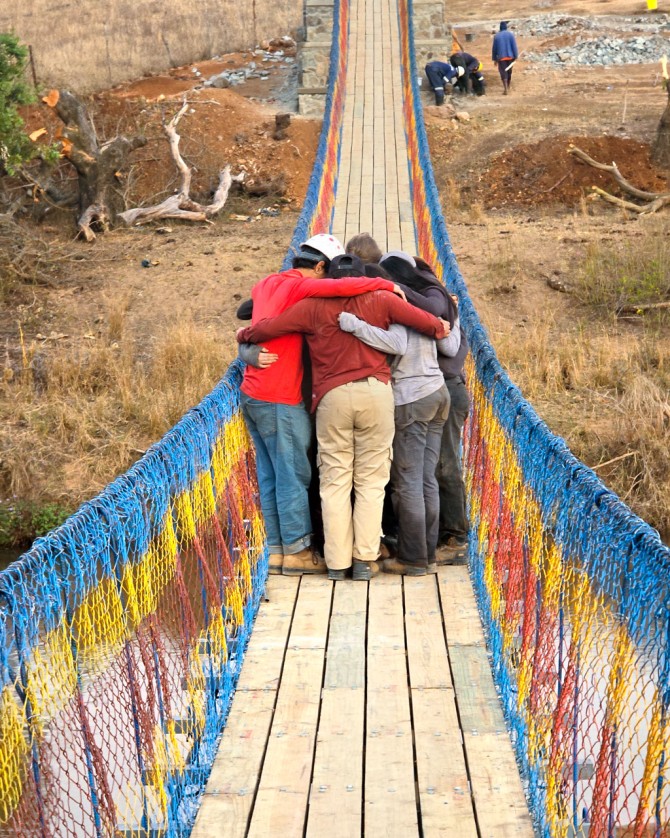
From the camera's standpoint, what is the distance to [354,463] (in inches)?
157

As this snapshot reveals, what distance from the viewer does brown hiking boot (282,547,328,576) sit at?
413 cm

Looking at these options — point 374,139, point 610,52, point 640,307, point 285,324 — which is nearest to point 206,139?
point 374,139

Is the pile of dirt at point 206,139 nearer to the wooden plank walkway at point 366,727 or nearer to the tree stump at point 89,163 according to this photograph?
the tree stump at point 89,163

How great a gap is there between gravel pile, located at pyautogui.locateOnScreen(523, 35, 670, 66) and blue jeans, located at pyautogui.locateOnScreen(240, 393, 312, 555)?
643 inches

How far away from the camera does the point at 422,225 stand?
837 centimetres

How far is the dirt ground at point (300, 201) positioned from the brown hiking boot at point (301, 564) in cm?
501

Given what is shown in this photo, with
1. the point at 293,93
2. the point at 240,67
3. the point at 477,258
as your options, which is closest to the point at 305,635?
the point at 477,258

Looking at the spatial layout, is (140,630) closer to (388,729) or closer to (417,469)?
(388,729)

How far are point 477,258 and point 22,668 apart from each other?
1032cm

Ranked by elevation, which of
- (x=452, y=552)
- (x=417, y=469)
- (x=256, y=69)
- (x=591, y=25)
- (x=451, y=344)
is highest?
(x=591, y=25)

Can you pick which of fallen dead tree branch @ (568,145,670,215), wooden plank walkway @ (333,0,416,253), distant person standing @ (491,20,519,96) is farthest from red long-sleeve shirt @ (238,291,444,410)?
distant person standing @ (491,20,519,96)

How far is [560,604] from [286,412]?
1309 millimetres

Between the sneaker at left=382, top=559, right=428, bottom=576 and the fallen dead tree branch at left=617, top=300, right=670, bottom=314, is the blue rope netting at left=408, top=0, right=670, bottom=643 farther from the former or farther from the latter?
the fallen dead tree branch at left=617, top=300, right=670, bottom=314

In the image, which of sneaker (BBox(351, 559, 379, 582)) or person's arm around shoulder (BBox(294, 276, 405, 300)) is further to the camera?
sneaker (BBox(351, 559, 379, 582))
